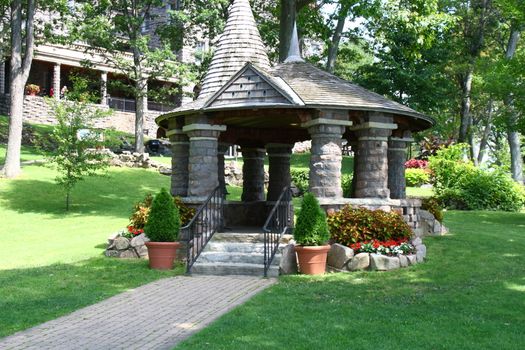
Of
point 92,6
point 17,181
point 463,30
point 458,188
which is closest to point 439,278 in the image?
point 458,188

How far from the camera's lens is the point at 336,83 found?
14.4 meters

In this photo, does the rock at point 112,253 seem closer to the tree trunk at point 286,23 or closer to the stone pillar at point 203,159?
the stone pillar at point 203,159

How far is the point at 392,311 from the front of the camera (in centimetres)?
836

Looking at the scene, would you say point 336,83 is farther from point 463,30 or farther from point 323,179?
point 463,30

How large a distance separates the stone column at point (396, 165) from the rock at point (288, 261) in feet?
16.0

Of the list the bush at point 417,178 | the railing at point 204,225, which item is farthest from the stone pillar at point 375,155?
the bush at point 417,178

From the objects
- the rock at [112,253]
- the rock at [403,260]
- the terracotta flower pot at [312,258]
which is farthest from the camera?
the rock at [112,253]

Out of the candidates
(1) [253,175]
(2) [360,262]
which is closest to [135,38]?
(1) [253,175]

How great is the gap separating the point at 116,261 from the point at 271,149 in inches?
234

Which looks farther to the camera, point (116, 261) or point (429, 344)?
point (116, 261)

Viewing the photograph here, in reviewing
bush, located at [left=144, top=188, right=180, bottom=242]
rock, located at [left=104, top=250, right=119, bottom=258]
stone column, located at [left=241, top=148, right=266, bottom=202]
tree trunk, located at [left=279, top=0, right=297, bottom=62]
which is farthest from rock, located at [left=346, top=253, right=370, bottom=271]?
tree trunk, located at [left=279, top=0, right=297, bottom=62]

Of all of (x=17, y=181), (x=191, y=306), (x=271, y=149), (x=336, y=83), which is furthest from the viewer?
(x=17, y=181)

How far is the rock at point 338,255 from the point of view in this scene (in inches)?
470

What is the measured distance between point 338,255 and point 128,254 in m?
5.13
